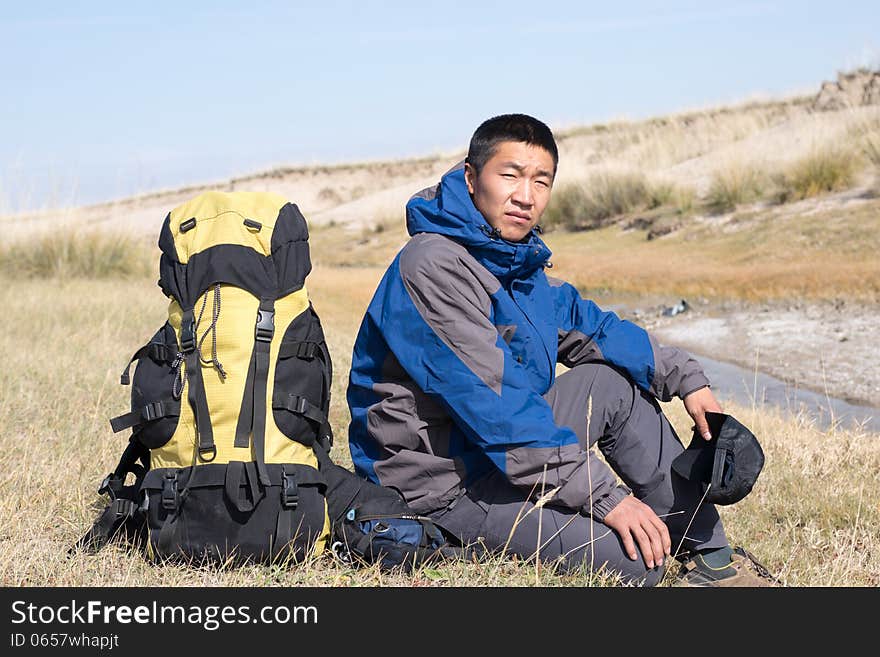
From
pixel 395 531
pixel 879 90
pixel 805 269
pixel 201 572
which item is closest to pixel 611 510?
pixel 395 531

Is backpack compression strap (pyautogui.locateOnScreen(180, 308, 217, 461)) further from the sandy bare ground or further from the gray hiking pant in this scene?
the sandy bare ground

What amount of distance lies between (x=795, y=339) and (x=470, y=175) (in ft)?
16.7

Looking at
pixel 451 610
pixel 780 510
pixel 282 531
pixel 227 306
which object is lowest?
pixel 780 510

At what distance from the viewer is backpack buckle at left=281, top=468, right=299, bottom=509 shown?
9.32 feet

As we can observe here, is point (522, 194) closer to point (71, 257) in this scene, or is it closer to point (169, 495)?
point (169, 495)

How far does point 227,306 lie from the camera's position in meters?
2.94

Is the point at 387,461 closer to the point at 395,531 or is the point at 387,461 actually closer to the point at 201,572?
the point at 395,531

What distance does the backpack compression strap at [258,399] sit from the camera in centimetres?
286

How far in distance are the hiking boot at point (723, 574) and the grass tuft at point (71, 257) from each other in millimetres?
8515

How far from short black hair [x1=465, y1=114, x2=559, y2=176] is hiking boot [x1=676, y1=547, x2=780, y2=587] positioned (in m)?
1.29

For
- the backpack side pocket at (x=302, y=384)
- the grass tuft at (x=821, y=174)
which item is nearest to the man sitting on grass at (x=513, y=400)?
the backpack side pocket at (x=302, y=384)

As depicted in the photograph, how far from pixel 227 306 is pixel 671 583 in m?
1.55

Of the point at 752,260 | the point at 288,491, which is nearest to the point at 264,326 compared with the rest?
the point at 288,491

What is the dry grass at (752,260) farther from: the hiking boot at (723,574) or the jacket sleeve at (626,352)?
the hiking boot at (723,574)
